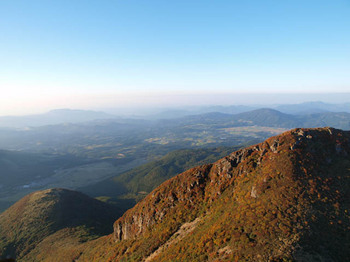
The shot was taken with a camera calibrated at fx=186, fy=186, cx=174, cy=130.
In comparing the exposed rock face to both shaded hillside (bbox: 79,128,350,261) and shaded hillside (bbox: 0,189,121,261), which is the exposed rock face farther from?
shaded hillside (bbox: 0,189,121,261)

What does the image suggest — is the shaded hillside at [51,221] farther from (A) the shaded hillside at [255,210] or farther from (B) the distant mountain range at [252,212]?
(A) the shaded hillside at [255,210]

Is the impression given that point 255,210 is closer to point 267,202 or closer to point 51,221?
point 267,202

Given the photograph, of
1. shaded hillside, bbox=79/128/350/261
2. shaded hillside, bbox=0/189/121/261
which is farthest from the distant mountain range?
shaded hillside, bbox=0/189/121/261

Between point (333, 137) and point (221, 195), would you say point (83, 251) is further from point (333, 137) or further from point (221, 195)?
point (333, 137)

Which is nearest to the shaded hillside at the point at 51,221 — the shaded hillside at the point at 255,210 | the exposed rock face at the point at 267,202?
the shaded hillside at the point at 255,210

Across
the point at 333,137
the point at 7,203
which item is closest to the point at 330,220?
the point at 333,137
